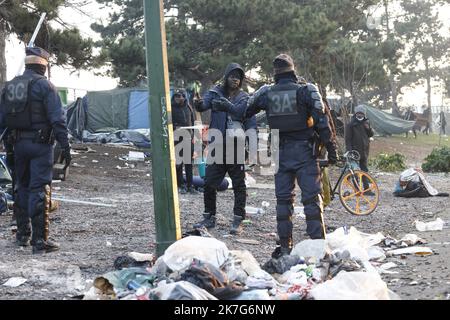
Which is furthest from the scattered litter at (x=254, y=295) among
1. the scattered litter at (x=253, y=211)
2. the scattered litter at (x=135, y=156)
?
the scattered litter at (x=135, y=156)

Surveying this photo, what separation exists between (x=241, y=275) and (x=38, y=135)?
280 centimetres

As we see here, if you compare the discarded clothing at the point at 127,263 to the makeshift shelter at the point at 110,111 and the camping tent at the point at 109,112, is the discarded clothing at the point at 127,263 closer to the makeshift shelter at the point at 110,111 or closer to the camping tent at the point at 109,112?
the camping tent at the point at 109,112

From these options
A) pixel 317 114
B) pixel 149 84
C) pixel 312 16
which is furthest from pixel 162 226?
pixel 312 16

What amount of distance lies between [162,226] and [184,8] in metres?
18.5

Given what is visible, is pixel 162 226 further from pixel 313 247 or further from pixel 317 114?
pixel 317 114

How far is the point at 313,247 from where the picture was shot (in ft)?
18.8

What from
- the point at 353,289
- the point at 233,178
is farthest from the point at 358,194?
the point at 353,289

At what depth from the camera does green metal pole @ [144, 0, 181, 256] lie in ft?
18.3

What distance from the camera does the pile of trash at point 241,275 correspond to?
4340mm

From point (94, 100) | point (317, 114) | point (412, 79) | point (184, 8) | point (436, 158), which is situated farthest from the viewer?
point (412, 79)

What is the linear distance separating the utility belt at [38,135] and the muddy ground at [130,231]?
113 centimetres

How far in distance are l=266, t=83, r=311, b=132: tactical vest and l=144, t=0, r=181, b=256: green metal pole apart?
1.19m
